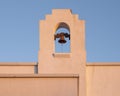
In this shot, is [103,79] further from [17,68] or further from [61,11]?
[17,68]

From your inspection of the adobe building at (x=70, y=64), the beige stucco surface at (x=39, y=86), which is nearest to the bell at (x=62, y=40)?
the adobe building at (x=70, y=64)

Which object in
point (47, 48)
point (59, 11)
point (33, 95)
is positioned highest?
point (59, 11)

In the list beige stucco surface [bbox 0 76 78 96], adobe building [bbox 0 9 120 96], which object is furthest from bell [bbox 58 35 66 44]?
beige stucco surface [bbox 0 76 78 96]

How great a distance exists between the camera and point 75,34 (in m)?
22.5

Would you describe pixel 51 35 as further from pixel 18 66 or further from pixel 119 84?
pixel 119 84

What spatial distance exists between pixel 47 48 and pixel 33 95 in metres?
2.76

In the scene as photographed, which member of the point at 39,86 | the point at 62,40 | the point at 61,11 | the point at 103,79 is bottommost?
the point at 39,86

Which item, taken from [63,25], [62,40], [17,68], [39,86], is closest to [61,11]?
[63,25]

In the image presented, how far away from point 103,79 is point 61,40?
2396mm

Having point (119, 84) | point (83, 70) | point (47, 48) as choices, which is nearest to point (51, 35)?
point (47, 48)

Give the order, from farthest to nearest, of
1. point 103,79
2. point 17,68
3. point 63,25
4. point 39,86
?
1. point 63,25
2. point 17,68
3. point 103,79
4. point 39,86

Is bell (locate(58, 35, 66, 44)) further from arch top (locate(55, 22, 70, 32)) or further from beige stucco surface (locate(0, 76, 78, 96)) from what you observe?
beige stucco surface (locate(0, 76, 78, 96))

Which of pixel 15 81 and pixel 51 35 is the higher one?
pixel 51 35

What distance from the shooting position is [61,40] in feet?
75.2
